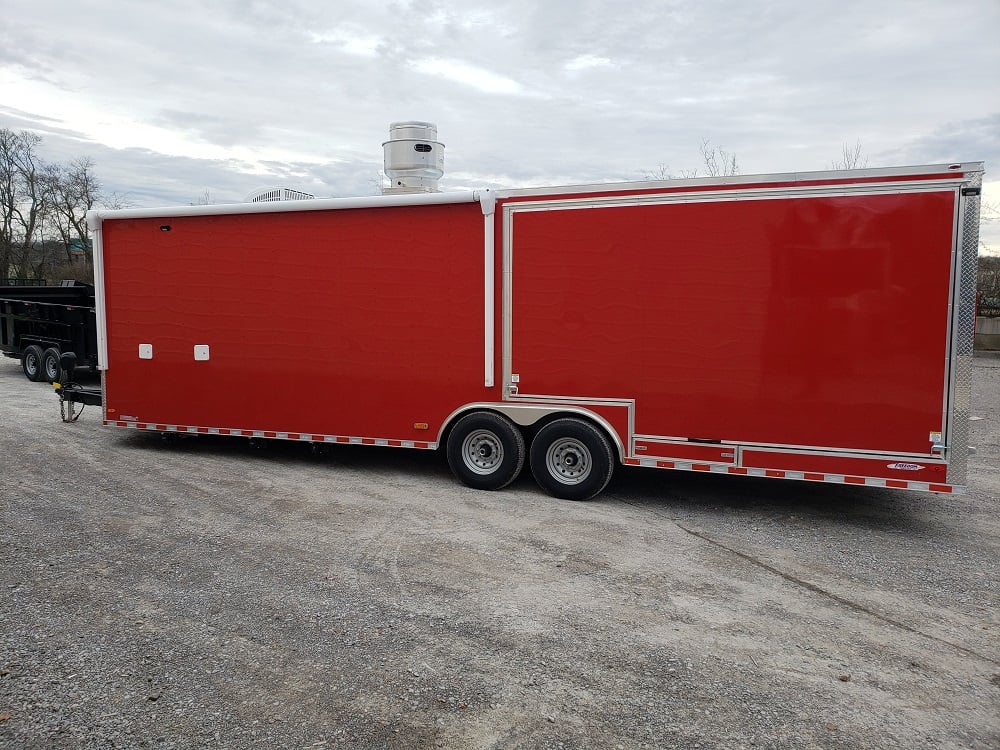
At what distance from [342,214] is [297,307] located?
115 cm

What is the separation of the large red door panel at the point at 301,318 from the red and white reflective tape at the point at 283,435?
0.24ft

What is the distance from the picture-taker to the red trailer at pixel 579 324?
5996 mm

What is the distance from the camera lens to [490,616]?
14.7ft

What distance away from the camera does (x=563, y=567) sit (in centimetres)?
533

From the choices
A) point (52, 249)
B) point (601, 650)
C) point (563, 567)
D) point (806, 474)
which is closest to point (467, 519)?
point (563, 567)

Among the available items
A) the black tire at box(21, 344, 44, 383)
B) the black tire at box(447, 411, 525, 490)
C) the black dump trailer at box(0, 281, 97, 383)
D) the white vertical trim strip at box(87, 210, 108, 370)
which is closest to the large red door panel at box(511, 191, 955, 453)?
the black tire at box(447, 411, 525, 490)

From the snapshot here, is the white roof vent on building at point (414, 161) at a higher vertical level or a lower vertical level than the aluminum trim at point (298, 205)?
higher

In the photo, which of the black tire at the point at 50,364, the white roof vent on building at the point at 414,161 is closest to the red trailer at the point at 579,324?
the white roof vent on building at the point at 414,161

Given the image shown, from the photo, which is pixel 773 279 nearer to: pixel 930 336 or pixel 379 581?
pixel 930 336

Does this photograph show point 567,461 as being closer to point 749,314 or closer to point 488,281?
point 488,281

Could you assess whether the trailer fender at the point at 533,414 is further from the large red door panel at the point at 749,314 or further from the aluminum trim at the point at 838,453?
the aluminum trim at the point at 838,453

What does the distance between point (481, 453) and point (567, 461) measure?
2.97 ft

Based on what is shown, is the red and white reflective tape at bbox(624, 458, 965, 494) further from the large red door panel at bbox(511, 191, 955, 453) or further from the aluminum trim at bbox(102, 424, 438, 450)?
the aluminum trim at bbox(102, 424, 438, 450)

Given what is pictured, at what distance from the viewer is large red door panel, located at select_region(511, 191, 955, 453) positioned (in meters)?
5.97
